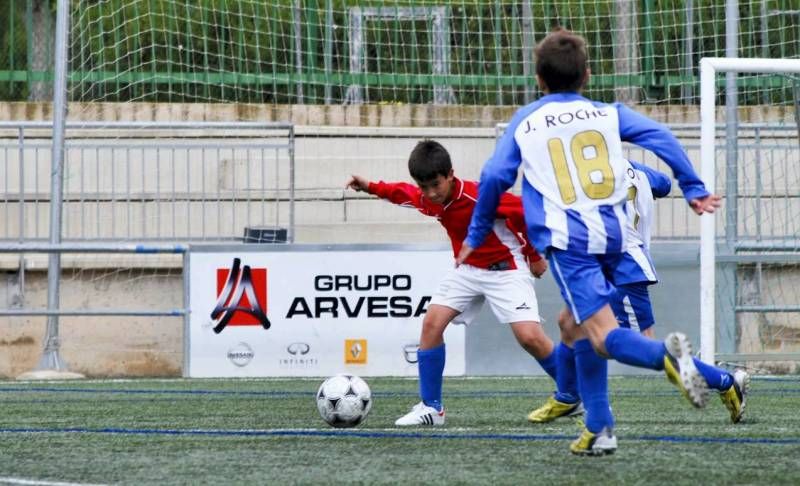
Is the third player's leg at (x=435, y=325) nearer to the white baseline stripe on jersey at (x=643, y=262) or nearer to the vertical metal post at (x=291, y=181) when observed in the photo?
the white baseline stripe on jersey at (x=643, y=262)

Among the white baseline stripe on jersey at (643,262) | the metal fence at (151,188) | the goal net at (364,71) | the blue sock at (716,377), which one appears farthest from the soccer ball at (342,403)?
the goal net at (364,71)

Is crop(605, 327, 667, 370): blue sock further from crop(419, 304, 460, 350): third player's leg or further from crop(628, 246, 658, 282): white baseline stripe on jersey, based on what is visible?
crop(419, 304, 460, 350): third player's leg

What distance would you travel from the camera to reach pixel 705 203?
17.2ft

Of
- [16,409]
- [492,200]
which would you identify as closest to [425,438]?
[492,200]

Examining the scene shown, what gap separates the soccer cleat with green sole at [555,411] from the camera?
22.0 ft

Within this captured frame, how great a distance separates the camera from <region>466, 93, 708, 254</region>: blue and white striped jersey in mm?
5105

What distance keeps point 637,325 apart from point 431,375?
0.98m

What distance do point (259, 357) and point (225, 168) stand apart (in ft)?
6.31

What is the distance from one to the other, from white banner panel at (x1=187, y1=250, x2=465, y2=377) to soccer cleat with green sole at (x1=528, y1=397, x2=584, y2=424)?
449 cm

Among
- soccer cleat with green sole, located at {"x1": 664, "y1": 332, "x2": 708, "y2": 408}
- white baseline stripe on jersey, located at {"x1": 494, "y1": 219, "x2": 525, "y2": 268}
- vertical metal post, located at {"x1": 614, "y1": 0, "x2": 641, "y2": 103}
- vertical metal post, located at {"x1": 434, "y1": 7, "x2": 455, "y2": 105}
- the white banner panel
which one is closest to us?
soccer cleat with green sole, located at {"x1": 664, "y1": 332, "x2": 708, "y2": 408}

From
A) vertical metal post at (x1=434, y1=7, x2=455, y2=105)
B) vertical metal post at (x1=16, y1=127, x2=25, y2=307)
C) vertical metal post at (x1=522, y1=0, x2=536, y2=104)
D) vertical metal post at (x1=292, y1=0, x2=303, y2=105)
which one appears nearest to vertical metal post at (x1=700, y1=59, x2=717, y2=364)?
vertical metal post at (x1=522, y1=0, x2=536, y2=104)

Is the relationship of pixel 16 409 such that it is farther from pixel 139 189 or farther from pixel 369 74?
pixel 369 74

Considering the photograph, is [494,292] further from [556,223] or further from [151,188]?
[151,188]

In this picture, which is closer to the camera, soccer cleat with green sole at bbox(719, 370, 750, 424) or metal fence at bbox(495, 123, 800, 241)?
soccer cleat with green sole at bbox(719, 370, 750, 424)
